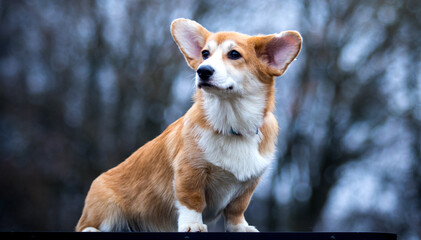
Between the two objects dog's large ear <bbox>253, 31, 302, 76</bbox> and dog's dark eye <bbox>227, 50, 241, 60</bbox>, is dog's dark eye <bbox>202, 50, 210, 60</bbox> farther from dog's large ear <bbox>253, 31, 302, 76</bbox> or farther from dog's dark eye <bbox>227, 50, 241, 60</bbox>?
dog's large ear <bbox>253, 31, 302, 76</bbox>

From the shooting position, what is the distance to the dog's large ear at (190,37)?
10.9 ft

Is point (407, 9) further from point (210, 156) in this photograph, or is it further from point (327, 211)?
point (210, 156)

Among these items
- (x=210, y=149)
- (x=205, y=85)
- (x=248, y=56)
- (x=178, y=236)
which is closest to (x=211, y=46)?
(x=248, y=56)

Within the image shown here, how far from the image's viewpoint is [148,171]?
135 inches

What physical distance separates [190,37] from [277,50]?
0.63 meters

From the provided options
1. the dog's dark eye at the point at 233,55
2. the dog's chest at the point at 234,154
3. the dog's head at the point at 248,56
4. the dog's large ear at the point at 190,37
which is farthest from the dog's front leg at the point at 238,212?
the dog's large ear at the point at 190,37

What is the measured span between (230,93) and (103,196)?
4.08ft

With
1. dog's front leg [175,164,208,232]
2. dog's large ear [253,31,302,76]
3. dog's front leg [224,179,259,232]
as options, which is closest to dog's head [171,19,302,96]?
dog's large ear [253,31,302,76]

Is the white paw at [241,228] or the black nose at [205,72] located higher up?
the black nose at [205,72]

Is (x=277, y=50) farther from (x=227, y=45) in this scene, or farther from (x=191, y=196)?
(x=191, y=196)

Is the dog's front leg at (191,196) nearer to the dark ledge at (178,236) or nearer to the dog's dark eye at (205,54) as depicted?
the dark ledge at (178,236)

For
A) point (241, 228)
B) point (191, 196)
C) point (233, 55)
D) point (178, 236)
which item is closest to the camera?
point (178, 236)

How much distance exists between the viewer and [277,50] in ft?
10.5

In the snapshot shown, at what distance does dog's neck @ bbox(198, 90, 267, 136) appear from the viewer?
3.09 metres
